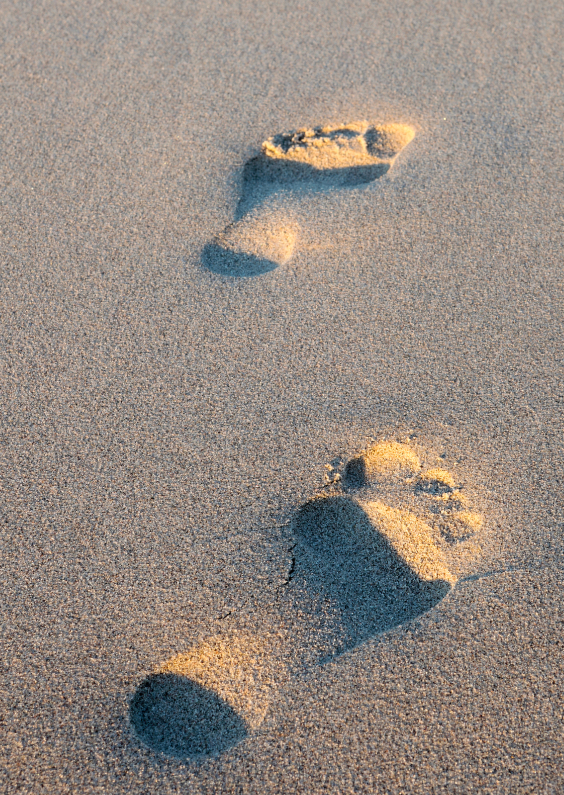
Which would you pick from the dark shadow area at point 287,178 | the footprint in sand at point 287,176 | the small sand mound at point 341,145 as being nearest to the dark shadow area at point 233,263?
the footprint in sand at point 287,176

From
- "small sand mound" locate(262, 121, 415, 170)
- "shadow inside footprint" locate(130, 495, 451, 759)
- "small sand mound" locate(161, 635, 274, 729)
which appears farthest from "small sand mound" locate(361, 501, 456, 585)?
"small sand mound" locate(262, 121, 415, 170)

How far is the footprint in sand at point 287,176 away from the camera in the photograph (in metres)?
1.56

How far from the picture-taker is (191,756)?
997 millimetres

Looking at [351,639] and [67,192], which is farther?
[67,192]

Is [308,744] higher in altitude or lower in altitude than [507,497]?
lower

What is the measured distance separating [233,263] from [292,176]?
338mm

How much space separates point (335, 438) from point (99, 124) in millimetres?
1159

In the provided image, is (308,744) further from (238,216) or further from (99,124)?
(99,124)

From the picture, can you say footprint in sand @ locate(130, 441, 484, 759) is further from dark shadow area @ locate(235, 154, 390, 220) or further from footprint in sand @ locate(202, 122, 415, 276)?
dark shadow area @ locate(235, 154, 390, 220)

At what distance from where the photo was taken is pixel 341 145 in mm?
1757

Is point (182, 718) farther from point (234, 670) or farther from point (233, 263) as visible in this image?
point (233, 263)

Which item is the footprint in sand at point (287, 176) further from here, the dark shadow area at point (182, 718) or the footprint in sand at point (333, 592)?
the dark shadow area at point (182, 718)

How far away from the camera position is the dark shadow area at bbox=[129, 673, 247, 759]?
1.00 meters

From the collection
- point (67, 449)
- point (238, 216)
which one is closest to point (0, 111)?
point (238, 216)
